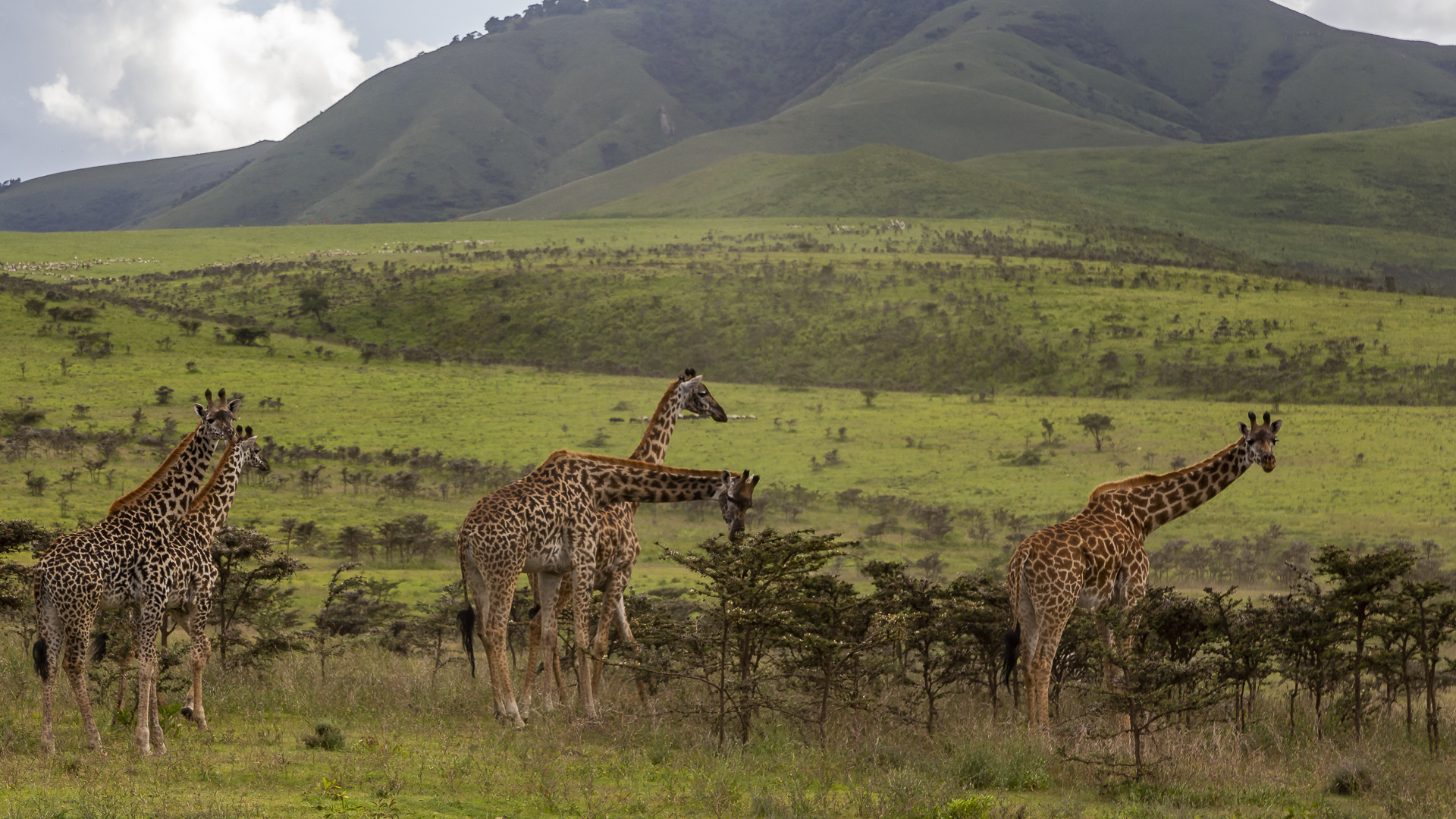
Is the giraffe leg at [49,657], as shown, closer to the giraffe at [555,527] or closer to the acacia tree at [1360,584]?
the giraffe at [555,527]

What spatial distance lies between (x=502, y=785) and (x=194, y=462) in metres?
4.78

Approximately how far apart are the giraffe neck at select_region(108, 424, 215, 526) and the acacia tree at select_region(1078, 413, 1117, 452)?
39701 mm

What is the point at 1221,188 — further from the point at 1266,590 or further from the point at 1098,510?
the point at 1098,510

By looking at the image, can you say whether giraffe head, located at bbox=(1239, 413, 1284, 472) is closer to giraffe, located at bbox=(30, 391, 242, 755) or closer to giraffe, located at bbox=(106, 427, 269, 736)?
giraffe, located at bbox=(106, 427, 269, 736)

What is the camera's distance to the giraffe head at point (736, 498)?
1285 cm

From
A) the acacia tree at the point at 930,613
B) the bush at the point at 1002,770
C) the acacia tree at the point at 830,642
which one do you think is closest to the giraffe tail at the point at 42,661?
the acacia tree at the point at 830,642

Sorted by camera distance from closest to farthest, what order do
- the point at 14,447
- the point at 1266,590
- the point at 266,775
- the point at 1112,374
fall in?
the point at 266,775, the point at 1266,590, the point at 14,447, the point at 1112,374

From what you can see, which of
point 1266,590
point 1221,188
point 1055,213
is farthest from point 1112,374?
point 1221,188

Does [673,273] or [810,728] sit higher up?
[673,273]

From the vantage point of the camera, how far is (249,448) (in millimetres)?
12430

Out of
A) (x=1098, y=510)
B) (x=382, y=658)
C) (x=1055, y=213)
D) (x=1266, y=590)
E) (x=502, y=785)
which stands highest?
(x=1055, y=213)

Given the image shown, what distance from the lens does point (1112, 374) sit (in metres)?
64.9

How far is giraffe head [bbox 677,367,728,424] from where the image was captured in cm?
1595

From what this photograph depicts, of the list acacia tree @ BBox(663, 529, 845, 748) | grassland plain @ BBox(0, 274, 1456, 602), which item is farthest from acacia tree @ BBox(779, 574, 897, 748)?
grassland plain @ BBox(0, 274, 1456, 602)
